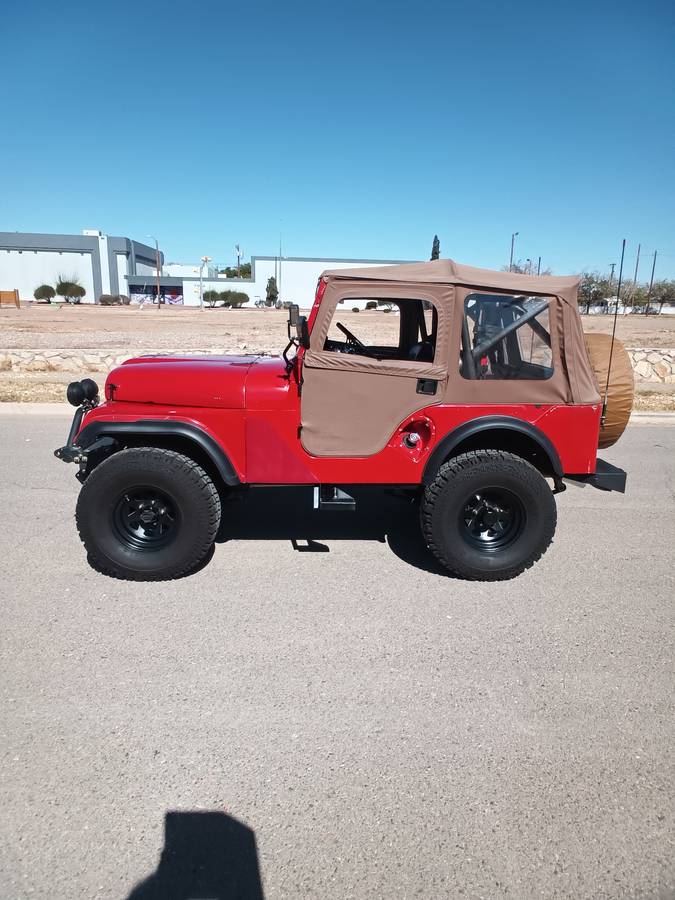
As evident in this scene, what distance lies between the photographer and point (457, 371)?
3861mm

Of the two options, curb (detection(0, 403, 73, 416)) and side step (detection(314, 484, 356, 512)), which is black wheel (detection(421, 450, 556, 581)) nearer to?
side step (detection(314, 484, 356, 512))

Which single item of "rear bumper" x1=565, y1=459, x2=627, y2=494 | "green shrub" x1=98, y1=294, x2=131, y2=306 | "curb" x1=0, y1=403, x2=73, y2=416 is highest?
"green shrub" x1=98, y1=294, x2=131, y2=306

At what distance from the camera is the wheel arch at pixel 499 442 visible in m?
3.87

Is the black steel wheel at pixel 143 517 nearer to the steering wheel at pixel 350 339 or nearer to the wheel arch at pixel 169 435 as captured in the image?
the wheel arch at pixel 169 435

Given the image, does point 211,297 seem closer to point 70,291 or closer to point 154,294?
point 154,294

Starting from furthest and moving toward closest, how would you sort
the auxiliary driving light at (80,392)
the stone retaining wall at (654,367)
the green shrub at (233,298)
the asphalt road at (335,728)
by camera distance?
the green shrub at (233,298)
the stone retaining wall at (654,367)
the auxiliary driving light at (80,392)
the asphalt road at (335,728)

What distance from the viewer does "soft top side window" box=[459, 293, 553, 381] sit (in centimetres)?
387

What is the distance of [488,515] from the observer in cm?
409

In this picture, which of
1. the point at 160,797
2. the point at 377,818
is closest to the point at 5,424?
the point at 160,797

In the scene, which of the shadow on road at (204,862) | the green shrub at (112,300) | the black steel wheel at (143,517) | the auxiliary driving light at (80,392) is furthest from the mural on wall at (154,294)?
the shadow on road at (204,862)

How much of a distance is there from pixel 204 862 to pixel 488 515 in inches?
107

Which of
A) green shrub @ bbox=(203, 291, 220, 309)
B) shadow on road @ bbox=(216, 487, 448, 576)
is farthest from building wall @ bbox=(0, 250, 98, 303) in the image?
shadow on road @ bbox=(216, 487, 448, 576)

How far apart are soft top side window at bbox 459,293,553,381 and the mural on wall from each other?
94794mm

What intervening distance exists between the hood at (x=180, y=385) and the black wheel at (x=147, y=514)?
367mm
